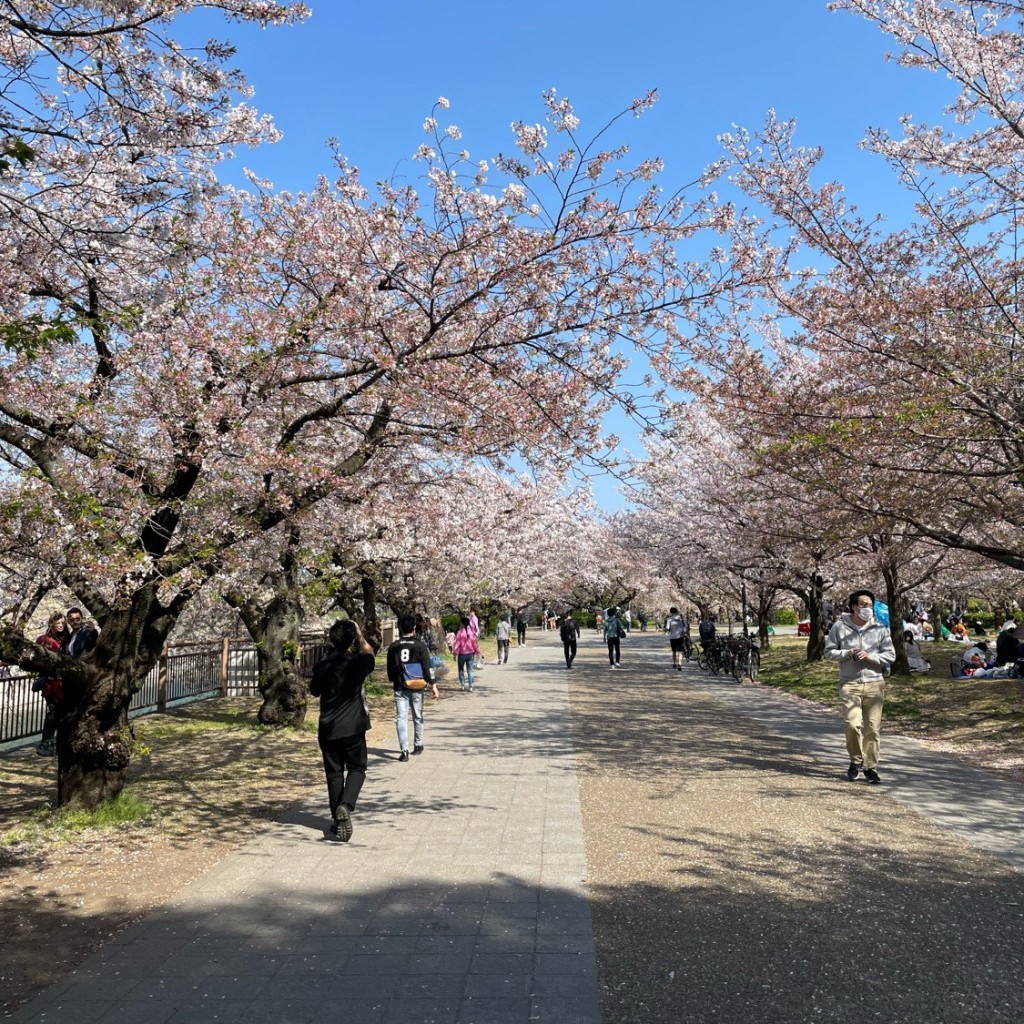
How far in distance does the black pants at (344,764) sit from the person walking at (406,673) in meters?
2.96

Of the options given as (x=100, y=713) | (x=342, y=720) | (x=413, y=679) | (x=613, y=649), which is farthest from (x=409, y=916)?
(x=613, y=649)

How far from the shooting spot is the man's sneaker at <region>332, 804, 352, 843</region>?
617cm

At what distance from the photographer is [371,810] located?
23.6 ft

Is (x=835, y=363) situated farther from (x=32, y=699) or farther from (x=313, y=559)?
(x=32, y=699)

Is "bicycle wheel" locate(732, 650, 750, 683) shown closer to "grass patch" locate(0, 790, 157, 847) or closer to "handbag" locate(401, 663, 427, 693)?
"handbag" locate(401, 663, 427, 693)

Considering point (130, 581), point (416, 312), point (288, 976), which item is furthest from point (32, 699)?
point (288, 976)

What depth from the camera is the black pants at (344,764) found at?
6.36 metres

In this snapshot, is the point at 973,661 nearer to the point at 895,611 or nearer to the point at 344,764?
the point at 895,611

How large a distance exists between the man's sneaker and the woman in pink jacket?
11.8 meters

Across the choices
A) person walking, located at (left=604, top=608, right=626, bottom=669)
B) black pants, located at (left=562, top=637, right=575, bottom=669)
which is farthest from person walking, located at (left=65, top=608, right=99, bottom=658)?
person walking, located at (left=604, top=608, right=626, bottom=669)

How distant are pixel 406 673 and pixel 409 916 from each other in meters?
5.01

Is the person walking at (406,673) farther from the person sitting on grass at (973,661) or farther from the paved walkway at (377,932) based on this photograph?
the person sitting on grass at (973,661)

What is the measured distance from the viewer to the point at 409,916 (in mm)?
4594

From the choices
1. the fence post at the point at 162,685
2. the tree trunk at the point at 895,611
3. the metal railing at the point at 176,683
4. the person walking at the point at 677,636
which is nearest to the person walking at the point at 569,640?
the person walking at the point at 677,636
